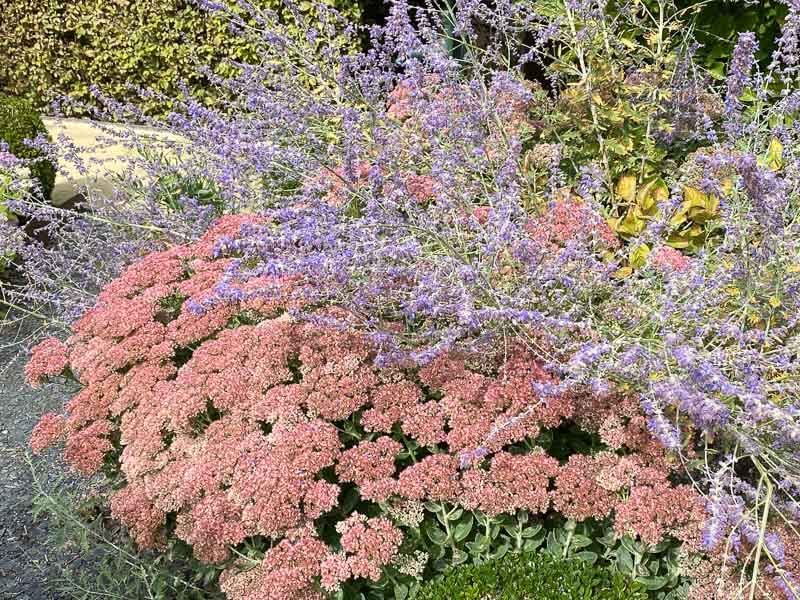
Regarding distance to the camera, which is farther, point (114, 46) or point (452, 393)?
point (114, 46)

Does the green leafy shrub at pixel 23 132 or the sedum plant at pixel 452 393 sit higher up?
the sedum plant at pixel 452 393

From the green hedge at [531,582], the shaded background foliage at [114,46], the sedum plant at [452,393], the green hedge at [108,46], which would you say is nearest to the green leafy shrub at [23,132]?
the shaded background foliage at [114,46]

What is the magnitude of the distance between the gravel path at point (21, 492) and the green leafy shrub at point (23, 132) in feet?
6.63

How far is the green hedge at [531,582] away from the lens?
159cm

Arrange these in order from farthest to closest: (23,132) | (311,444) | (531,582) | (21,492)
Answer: (23,132) → (21,492) → (311,444) → (531,582)

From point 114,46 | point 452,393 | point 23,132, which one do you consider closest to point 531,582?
point 452,393

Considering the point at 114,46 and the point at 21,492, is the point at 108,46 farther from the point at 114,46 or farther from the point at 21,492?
the point at 21,492

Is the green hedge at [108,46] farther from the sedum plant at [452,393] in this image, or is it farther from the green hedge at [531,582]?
the green hedge at [531,582]

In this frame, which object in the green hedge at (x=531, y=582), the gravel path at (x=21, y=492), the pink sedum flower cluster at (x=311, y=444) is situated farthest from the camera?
the gravel path at (x=21, y=492)

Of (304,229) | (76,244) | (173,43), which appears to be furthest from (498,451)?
(173,43)

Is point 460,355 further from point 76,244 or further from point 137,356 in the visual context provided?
point 76,244

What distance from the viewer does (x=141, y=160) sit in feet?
11.7

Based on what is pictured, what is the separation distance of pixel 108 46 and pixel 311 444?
7.72m

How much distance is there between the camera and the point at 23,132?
5938mm
